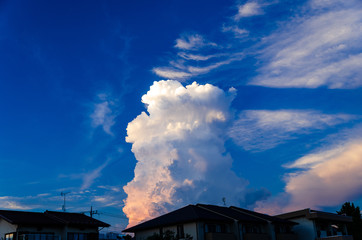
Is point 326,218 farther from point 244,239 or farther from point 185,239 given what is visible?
point 185,239

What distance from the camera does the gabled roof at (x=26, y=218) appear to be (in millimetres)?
39172

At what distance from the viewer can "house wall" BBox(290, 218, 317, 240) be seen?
5251cm

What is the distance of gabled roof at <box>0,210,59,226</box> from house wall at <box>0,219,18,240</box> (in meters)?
1.04

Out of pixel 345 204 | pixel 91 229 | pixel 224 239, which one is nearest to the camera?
pixel 224 239

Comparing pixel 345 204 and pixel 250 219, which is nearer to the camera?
pixel 250 219

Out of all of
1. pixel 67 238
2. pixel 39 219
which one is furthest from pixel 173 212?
pixel 39 219

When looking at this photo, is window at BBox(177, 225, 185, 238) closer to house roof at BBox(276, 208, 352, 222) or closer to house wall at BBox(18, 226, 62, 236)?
house wall at BBox(18, 226, 62, 236)

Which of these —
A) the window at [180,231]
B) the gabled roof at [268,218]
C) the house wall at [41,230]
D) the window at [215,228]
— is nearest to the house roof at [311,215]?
the gabled roof at [268,218]

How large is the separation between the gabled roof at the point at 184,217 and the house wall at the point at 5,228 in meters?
15.2

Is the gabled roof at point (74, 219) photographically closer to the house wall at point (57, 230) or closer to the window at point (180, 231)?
the house wall at point (57, 230)

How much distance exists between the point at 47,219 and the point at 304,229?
38590 mm

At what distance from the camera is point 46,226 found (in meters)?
41.6

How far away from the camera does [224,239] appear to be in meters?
40.8

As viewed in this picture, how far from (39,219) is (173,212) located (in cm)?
1784
